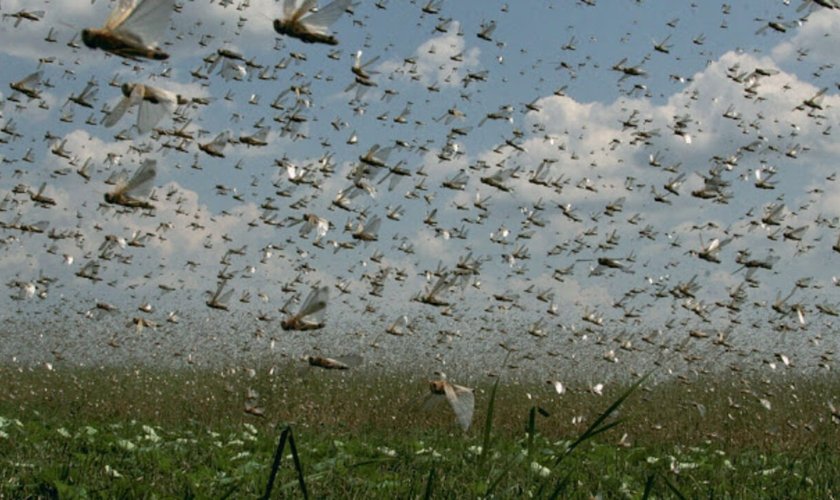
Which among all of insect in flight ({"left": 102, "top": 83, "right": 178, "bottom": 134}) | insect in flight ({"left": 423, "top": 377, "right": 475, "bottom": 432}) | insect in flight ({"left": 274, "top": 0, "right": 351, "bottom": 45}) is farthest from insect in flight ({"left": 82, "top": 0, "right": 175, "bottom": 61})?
insect in flight ({"left": 423, "top": 377, "right": 475, "bottom": 432})

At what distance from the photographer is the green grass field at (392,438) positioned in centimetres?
493

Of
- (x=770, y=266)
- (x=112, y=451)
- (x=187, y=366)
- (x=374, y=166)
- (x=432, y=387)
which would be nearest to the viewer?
(x=432, y=387)

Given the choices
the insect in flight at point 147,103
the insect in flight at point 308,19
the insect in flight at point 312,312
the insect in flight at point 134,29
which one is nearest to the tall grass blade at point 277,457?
the insect in flight at point 134,29

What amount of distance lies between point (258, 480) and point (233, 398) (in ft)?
26.6

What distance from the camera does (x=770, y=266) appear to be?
5738 millimetres

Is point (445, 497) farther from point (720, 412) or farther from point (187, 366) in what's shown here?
point (187, 366)

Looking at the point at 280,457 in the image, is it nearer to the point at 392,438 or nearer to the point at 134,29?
the point at 134,29

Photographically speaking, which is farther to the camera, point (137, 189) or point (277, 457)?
point (137, 189)

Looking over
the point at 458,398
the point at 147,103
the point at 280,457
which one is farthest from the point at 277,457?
the point at 147,103

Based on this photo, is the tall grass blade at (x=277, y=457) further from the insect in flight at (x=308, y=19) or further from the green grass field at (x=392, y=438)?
the insect in flight at (x=308, y=19)

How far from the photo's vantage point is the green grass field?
16.2 feet

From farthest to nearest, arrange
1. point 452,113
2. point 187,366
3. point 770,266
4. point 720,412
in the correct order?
point 187,366, point 720,412, point 452,113, point 770,266

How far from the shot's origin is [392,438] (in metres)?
8.96

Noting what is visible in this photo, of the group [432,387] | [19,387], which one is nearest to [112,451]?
[432,387]
